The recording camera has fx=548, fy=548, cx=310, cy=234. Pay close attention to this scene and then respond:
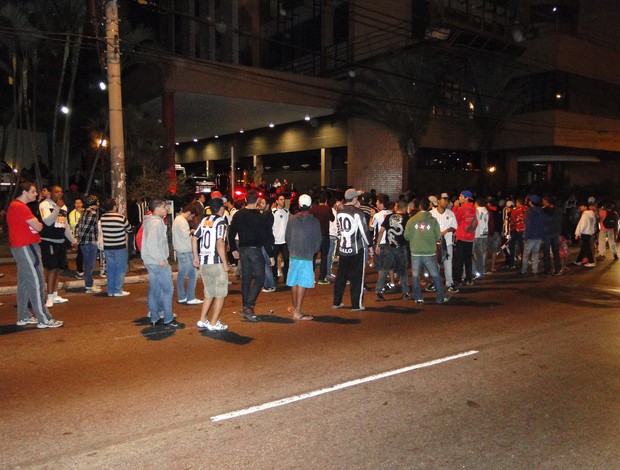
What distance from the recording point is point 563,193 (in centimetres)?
3073

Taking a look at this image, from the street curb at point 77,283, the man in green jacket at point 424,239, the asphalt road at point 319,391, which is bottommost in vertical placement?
the asphalt road at point 319,391

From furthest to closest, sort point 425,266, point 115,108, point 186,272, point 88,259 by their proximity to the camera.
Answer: point 115,108, point 88,259, point 425,266, point 186,272

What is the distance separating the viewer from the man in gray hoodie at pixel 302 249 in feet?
27.6

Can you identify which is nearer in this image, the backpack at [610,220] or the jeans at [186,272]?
the jeans at [186,272]

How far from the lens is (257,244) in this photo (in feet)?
27.0

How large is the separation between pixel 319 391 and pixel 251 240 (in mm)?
3243

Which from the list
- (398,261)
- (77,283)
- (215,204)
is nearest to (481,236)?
(398,261)

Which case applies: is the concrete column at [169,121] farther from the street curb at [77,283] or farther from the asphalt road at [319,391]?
the asphalt road at [319,391]

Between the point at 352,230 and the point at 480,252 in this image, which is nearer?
the point at 352,230

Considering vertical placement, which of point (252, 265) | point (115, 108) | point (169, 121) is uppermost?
point (169, 121)

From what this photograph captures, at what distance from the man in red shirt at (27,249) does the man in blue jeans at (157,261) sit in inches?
59.2

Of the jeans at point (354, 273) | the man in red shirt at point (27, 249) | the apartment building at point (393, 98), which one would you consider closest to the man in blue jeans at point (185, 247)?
the man in red shirt at point (27, 249)

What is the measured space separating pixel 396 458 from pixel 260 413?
1365 millimetres

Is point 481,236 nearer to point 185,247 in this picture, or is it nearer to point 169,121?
point 185,247
